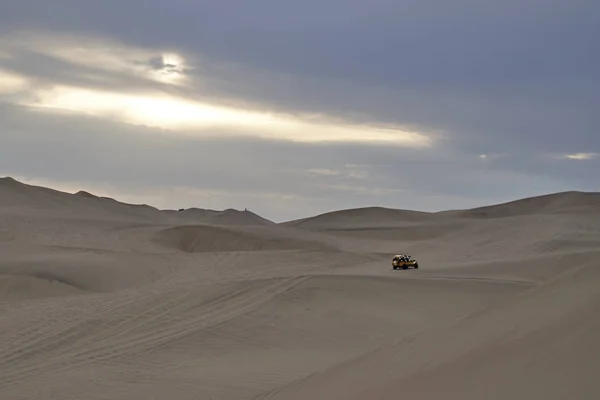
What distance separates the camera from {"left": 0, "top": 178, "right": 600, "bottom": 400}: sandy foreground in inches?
286

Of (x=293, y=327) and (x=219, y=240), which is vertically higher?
(x=219, y=240)

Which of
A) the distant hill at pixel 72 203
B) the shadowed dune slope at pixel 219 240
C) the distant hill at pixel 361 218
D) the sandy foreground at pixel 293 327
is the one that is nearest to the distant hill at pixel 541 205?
the distant hill at pixel 361 218

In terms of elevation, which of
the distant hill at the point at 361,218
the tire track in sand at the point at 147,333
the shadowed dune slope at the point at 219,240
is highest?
the distant hill at the point at 361,218

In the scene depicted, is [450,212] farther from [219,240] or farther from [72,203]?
[219,240]

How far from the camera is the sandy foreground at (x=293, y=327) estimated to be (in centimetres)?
726

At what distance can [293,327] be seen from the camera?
54.3ft

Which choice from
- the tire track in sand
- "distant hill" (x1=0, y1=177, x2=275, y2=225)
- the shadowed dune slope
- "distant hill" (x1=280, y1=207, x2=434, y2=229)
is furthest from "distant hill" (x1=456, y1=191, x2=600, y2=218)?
the tire track in sand

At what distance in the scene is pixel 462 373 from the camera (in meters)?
7.22

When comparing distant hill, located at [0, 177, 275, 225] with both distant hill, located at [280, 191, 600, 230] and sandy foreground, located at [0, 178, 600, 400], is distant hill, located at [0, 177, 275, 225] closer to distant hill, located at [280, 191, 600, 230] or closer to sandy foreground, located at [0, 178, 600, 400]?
distant hill, located at [280, 191, 600, 230]

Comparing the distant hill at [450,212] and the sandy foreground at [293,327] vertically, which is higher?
the distant hill at [450,212]

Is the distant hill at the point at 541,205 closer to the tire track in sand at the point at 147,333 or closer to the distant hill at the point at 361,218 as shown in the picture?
the distant hill at the point at 361,218

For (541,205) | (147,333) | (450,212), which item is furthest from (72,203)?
(147,333)

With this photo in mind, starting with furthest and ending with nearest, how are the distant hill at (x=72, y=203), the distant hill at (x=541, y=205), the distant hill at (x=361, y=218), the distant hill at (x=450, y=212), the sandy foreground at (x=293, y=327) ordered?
the distant hill at (x=361, y=218), the distant hill at (x=450, y=212), the distant hill at (x=541, y=205), the distant hill at (x=72, y=203), the sandy foreground at (x=293, y=327)

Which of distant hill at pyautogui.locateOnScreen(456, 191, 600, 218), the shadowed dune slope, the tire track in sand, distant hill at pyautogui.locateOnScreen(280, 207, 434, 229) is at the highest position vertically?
distant hill at pyautogui.locateOnScreen(456, 191, 600, 218)
